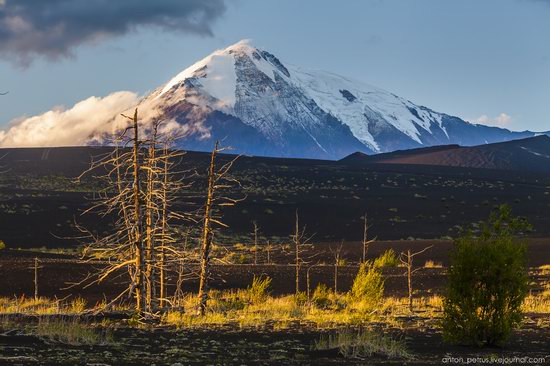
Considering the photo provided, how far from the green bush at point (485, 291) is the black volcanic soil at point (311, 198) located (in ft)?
90.4

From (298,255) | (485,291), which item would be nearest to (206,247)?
(485,291)

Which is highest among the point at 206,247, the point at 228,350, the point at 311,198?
the point at 206,247

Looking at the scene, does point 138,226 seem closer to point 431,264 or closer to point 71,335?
point 71,335

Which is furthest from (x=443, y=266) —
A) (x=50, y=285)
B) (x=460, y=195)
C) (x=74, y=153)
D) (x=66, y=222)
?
(x=74, y=153)

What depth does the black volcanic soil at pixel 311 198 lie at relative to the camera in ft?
222

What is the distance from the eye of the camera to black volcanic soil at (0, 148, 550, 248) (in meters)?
67.7

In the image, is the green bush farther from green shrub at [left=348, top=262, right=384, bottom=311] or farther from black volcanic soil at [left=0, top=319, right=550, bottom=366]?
green shrub at [left=348, top=262, right=384, bottom=311]

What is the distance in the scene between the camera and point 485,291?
1427 centimetres

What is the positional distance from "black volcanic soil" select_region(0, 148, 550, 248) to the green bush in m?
27.6

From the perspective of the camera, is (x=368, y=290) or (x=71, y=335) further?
(x=368, y=290)

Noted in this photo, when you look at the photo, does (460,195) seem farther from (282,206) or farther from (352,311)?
(352,311)

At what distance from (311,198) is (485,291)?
3220 inches

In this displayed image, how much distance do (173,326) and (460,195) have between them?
90744mm

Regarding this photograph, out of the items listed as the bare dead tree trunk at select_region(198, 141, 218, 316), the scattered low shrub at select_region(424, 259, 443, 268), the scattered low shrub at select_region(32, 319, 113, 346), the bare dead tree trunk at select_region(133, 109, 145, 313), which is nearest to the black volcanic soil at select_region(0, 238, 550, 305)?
the scattered low shrub at select_region(424, 259, 443, 268)
